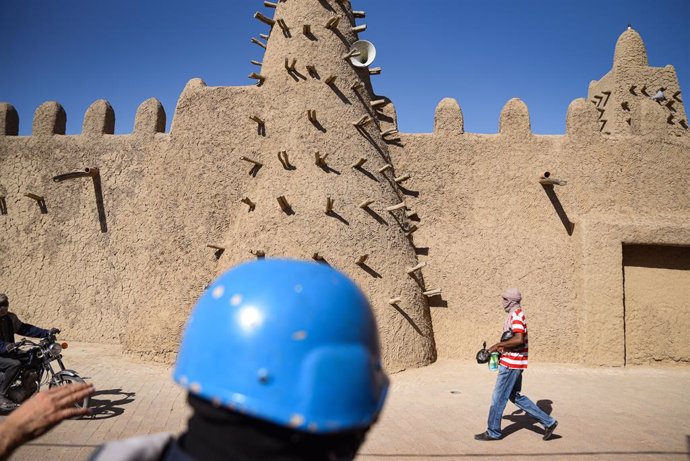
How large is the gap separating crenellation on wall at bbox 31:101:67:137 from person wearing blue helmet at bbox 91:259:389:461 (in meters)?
11.7

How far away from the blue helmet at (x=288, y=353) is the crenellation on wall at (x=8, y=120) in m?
12.6

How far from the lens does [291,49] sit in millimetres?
8977

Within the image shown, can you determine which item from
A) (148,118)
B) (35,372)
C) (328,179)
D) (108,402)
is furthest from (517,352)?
(148,118)

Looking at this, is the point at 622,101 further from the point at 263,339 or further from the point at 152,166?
the point at 263,339

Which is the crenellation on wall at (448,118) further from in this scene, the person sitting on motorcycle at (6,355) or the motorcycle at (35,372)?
the person sitting on motorcycle at (6,355)

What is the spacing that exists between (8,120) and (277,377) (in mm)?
12965

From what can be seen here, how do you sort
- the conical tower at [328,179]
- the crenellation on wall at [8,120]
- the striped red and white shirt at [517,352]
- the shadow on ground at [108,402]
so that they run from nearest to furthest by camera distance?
the striped red and white shirt at [517,352] → the shadow on ground at [108,402] → the conical tower at [328,179] → the crenellation on wall at [8,120]

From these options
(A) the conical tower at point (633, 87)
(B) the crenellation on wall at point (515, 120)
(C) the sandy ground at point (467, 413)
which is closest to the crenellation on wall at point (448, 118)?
(B) the crenellation on wall at point (515, 120)

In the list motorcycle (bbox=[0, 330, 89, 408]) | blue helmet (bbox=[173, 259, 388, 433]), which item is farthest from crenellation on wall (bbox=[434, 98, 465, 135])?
blue helmet (bbox=[173, 259, 388, 433])

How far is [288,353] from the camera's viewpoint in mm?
1080

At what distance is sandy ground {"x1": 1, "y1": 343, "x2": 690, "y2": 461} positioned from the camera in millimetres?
4551

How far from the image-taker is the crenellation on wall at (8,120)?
11.0 metres

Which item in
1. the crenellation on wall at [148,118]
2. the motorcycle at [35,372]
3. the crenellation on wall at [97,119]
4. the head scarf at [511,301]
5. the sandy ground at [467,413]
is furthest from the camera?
the crenellation on wall at [97,119]

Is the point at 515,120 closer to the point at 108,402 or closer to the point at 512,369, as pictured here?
the point at 512,369
